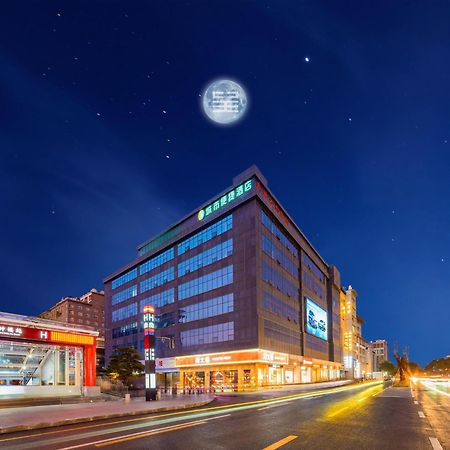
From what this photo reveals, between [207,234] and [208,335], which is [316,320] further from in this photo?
[207,234]

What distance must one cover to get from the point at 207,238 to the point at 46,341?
42424mm

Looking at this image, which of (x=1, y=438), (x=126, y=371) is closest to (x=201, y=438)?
(x=1, y=438)

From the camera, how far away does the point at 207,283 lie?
7050cm

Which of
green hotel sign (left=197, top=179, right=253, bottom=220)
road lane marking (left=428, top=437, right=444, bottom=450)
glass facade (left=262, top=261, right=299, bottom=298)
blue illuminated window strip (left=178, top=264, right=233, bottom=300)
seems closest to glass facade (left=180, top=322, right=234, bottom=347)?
blue illuminated window strip (left=178, top=264, right=233, bottom=300)

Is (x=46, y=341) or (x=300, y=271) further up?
(x=300, y=271)

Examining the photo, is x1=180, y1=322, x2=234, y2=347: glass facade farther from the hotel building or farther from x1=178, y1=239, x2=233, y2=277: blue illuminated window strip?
x1=178, y1=239, x2=233, y2=277: blue illuminated window strip

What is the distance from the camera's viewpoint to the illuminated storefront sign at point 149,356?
102 feet

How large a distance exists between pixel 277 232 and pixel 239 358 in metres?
22.3

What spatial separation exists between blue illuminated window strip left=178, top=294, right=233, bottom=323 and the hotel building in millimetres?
150

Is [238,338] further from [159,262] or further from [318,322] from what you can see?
[318,322]

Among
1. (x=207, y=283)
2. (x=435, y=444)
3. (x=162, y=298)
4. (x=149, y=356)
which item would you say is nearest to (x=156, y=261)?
(x=162, y=298)

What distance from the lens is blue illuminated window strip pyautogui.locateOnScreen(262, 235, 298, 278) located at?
6675cm

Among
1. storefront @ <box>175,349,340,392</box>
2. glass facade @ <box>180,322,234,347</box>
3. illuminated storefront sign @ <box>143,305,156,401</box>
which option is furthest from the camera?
glass facade @ <box>180,322,234,347</box>

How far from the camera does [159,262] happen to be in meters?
88.1
